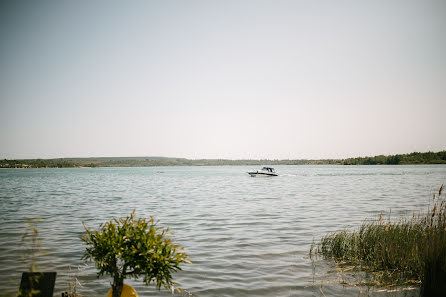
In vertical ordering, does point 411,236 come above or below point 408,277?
above

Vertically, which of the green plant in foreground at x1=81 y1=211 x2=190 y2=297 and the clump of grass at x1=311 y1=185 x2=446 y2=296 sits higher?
the green plant in foreground at x1=81 y1=211 x2=190 y2=297

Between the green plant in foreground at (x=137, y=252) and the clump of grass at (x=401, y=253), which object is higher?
the green plant in foreground at (x=137, y=252)

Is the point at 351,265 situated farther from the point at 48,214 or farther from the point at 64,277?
the point at 48,214

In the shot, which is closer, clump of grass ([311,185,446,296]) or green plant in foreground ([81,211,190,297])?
green plant in foreground ([81,211,190,297])

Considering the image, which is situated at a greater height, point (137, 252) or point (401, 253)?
point (137, 252)

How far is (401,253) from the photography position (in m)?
9.65

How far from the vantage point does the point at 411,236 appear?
33.9ft

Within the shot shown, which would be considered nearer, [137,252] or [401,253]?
[137,252]

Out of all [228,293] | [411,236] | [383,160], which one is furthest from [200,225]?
[383,160]

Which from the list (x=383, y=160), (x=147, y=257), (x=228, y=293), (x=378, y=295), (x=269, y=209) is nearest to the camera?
(x=147, y=257)

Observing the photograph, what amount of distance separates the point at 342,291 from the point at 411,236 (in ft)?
12.8

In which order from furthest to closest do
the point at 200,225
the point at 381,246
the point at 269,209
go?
the point at 269,209
the point at 200,225
the point at 381,246

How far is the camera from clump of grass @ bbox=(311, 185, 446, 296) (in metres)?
7.20

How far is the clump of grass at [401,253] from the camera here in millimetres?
7195
